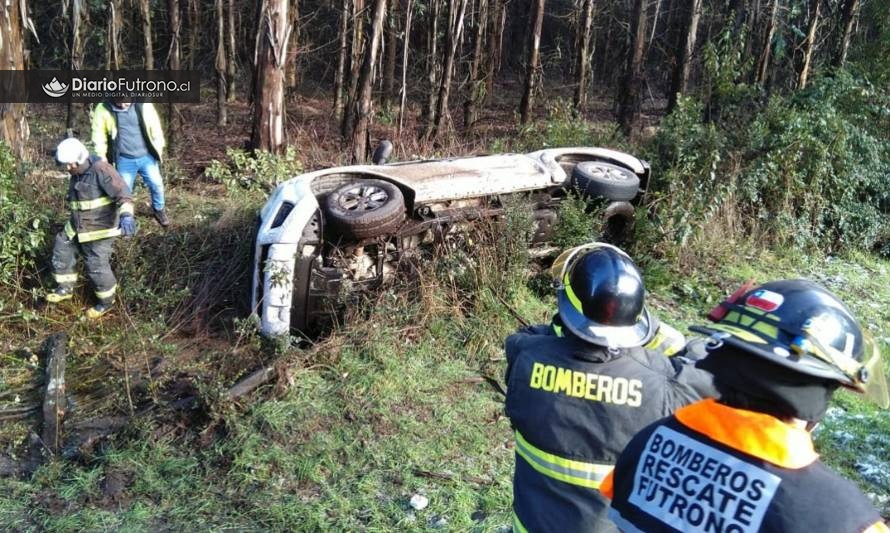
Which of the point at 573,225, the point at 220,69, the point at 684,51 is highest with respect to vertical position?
the point at 684,51

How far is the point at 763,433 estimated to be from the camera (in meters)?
1.26

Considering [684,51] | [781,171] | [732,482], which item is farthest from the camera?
[684,51]

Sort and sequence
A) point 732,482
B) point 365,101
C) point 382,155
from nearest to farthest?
point 732,482, point 382,155, point 365,101

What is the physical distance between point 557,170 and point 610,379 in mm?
4829

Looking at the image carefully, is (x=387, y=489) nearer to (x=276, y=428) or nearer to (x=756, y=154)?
(x=276, y=428)

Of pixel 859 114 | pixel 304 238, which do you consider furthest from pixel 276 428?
pixel 859 114

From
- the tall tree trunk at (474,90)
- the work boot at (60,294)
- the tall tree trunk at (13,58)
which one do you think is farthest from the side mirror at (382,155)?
the tall tree trunk at (474,90)

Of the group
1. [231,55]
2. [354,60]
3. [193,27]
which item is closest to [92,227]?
[354,60]

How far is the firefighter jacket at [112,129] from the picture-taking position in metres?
6.68

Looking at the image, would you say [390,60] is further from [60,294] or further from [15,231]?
[60,294]

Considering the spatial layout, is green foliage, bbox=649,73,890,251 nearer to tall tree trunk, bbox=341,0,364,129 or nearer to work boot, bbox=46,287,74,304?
tall tree trunk, bbox=341,0,364,129

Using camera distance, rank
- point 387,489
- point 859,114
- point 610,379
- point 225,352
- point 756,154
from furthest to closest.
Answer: point 859,114 < point 756,154 < point 225,352 < point 387,489 < point 610,379

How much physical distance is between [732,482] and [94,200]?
5520 mm

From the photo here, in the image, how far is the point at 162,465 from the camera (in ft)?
12.8
